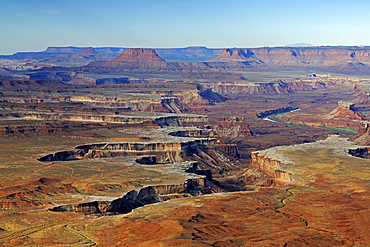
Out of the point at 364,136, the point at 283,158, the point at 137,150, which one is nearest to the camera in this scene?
the point at 283,158

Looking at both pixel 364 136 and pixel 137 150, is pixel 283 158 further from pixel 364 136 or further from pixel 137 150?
pixel 364 136

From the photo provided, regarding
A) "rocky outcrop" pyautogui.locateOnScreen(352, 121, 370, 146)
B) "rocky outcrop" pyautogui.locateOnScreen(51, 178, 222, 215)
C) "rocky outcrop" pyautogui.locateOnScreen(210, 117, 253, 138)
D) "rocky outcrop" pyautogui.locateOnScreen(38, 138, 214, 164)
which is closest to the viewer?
"rocky outcrop" pyautogui.locateOnScreen(51, 178, 222, 215)

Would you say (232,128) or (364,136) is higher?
(364,136)

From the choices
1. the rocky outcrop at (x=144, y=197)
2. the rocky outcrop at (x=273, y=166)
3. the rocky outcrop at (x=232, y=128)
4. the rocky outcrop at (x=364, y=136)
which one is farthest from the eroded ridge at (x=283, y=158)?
the rocky outcrop at (x=232, y=128)

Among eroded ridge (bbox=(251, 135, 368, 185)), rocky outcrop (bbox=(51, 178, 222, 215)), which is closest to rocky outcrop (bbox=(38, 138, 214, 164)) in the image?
eroded ridge (bbox=(251, 135, 368, 185))

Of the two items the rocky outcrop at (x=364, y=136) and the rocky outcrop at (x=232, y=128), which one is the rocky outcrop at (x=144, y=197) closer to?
the rocky outcrop at (x=364, y=136)

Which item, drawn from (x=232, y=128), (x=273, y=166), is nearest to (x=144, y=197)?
(x=273, y=166)

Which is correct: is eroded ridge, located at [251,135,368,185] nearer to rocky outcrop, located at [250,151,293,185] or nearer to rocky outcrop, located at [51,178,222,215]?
rocky outcrop, located at [250,151,293,185]

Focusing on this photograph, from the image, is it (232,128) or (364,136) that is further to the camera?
(232,128)

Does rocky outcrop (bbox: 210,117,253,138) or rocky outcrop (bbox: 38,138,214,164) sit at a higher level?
rocky outcrop (bbox: 38,138,214,164)
